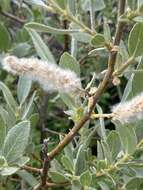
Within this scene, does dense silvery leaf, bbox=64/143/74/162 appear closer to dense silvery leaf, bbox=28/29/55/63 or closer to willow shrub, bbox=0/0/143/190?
willow shrub, bbox=0/0/143/190

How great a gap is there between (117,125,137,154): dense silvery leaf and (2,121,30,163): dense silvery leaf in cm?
24

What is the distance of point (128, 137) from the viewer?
1401 millimetres

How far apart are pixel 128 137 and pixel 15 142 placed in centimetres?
29

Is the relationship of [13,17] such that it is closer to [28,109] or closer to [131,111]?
[28,109]

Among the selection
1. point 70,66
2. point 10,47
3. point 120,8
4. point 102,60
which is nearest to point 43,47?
point 70,66

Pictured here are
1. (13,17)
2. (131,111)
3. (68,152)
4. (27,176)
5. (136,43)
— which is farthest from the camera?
(13,17)

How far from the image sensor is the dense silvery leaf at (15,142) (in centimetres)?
143

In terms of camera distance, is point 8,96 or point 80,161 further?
point 8,96

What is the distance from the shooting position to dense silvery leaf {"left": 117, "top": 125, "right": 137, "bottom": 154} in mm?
1396

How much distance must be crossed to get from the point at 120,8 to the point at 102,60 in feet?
4.33

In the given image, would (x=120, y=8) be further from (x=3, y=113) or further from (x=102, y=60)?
(x=102, y=60)

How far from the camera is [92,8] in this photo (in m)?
1.45

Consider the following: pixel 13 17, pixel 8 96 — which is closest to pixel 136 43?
pixel 8 96

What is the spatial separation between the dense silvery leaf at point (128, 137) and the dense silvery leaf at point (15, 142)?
24 cm
